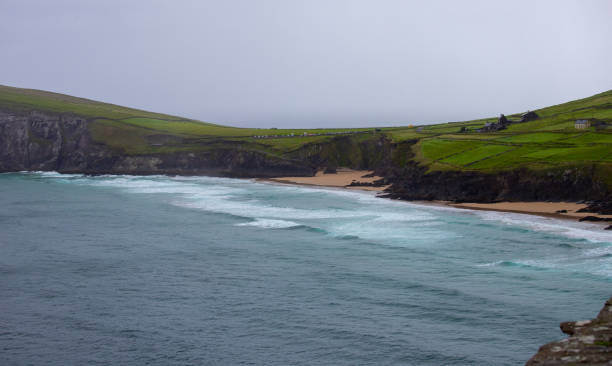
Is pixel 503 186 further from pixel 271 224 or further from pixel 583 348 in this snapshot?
pixel 583 348

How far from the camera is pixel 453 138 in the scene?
3216 inches

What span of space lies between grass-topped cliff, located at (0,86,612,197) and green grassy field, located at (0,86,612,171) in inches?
4.3

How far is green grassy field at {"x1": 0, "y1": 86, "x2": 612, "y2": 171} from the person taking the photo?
59.5 m

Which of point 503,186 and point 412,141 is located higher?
point 412,141

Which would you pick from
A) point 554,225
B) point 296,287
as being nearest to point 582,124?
point 554,225

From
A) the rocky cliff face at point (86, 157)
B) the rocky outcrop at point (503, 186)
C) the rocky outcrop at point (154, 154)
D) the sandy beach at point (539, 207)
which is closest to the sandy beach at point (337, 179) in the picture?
the rocky outcrop at point (154, 154)

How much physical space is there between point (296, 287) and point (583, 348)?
16015mm

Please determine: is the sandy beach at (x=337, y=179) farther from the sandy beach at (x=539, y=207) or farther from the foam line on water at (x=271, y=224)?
the foam line on water at (x=271, y=224)

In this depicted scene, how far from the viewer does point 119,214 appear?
53594 mm

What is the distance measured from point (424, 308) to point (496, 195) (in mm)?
35920

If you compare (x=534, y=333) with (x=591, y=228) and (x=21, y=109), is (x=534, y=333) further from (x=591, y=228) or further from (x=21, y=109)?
(x=21, y=109)

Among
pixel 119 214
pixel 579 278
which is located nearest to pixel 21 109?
pixel 119 214

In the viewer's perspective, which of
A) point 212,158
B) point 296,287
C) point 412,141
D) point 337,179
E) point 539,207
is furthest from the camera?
point 212,158

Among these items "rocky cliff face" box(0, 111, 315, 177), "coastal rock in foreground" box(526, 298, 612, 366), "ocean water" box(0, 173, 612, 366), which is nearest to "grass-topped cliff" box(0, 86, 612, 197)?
"rocky cliff face" box(0, 111, 315, 177)
